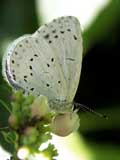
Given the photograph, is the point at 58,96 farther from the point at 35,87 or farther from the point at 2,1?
the point at 2,1

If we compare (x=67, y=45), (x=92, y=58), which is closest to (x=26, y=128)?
(x=67, y=45)

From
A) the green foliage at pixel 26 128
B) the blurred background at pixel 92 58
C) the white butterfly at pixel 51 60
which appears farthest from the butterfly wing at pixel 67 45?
the blurred background at pixel 92 58

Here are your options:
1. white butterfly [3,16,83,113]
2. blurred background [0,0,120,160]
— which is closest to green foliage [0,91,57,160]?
white butterfly [3,16,83,113]

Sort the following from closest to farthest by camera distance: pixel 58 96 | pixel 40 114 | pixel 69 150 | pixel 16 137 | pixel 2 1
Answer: pixel 16 137 < pixel 40 114 < pixel 58 96 < pixel 69 150 < pixel 2 1

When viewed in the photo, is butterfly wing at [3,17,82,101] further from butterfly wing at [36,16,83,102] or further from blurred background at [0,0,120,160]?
blurred background at [0,0,120,160]

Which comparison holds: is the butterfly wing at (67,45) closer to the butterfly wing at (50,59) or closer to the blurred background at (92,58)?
the butterfly wing at (50,59)

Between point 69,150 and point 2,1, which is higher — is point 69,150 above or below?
below

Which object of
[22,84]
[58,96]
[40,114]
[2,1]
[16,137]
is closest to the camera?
[16,137]

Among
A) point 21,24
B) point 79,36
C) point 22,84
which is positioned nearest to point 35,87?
point 22,84
